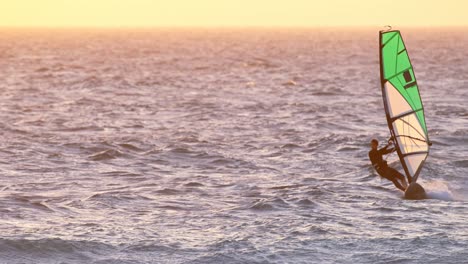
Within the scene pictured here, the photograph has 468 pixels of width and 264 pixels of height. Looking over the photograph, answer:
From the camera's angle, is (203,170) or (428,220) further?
(203,170)

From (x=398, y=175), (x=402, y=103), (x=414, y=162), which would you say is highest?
(x=402, y=103)

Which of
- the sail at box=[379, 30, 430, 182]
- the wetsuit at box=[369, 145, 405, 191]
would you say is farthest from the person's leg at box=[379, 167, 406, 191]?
the sail at box=[379, 30, 430, 182]

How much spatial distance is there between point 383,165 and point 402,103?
154 centimetres

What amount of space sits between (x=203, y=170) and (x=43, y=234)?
9120 millimetres

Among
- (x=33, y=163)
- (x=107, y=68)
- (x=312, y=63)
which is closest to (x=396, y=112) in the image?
(x=33, y=163)

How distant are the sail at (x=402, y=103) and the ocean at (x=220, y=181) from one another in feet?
3.82

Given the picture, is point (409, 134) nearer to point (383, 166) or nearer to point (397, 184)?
point (383, 166)

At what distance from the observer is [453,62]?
85.2 m

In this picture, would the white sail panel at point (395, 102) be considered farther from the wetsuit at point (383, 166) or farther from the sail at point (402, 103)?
the wetsuit at point (383, 166)

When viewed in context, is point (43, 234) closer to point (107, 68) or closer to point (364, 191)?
point (364, 191)

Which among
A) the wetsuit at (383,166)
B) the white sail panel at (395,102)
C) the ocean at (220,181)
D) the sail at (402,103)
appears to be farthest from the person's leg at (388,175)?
the white sail panel at (395,102)

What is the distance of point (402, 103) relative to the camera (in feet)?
76.1

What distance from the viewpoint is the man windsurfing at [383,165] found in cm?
2244

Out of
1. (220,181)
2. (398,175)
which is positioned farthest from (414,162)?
(220,181)
